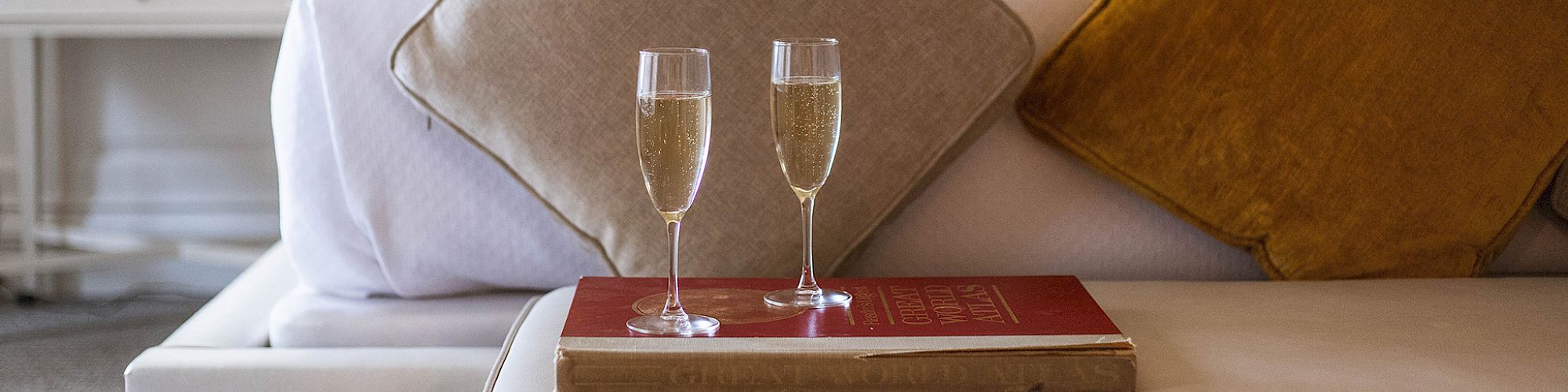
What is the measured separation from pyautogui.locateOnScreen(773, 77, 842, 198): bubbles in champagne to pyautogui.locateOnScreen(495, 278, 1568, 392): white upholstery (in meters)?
0.24

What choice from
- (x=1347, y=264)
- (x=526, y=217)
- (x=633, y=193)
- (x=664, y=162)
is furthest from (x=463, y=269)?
(x=1347, y=264)

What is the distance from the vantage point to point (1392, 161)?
1.29 meters

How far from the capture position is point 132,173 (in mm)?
2961

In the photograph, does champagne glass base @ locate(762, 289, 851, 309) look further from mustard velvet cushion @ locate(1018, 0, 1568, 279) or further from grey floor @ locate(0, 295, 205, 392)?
grey floor @ locate(0, 295, 205, 392)

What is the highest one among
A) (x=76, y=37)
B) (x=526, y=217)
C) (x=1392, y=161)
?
(x=1392, y=161)

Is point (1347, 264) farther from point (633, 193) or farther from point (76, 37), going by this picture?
point (76, 37)

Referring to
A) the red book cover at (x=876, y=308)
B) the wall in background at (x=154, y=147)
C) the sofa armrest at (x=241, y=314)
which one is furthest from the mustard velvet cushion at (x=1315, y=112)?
the wall in background at (x=154, y=147)

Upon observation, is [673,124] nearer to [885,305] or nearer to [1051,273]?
[885,305]

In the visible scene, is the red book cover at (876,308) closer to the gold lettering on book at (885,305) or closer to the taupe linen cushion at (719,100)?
the gold lettering on book at (885,305)

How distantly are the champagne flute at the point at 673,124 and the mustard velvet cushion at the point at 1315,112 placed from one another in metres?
0.49

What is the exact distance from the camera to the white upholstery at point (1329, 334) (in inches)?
37.7

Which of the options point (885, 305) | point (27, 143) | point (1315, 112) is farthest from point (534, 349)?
point (27, 143)

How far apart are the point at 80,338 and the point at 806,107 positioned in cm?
216

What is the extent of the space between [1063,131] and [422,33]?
0.59 metres
